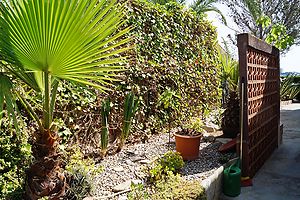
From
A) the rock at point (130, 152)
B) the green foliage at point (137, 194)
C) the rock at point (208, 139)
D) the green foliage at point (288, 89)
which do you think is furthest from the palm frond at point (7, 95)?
the green foliage at point (288, 89)

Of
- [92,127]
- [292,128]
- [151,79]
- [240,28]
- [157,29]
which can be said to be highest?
[240,28]

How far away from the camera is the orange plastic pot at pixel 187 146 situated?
3.87 m

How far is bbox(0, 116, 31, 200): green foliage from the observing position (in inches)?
101

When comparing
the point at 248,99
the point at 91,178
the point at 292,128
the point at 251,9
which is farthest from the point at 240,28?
the point at 91,178

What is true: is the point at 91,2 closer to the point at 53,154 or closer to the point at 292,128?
the point at 53,154

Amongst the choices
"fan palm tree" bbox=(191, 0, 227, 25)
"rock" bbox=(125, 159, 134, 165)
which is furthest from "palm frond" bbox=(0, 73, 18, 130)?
"fan palm tree" bbox=(191, 0, 227, 25)

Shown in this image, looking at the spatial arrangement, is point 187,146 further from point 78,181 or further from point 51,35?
point 51,35

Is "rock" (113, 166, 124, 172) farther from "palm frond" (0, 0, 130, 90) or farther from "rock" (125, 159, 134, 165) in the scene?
"palm frond" (0, 0, 130, 90)

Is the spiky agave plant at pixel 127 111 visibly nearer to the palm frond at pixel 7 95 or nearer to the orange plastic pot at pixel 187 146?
the orange plastic pot at pixel 187 146

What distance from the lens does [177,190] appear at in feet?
9.38

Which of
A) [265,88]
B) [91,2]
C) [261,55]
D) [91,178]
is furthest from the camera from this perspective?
[265,88]

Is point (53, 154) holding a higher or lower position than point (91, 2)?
lower

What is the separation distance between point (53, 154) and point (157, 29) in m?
→ 3.54

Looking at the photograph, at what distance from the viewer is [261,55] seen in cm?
443
